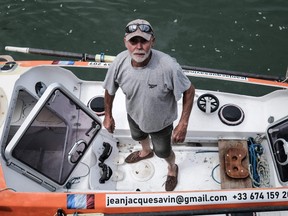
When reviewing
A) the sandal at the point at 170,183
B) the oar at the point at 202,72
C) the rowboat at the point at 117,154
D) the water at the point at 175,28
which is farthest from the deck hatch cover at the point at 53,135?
the water at the point at 175,28

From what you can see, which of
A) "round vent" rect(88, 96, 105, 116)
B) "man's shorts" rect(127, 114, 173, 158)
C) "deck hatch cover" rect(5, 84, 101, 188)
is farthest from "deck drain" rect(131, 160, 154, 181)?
"deck hatch cover" rect(5, 84, 101, 188)

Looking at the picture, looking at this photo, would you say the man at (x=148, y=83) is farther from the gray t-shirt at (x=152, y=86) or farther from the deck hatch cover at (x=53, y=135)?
the deck hatch cover at (x=53, y=135)

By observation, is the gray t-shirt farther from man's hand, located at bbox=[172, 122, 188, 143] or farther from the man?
man's hand, located at bbox=[172, 122, 188, 143]

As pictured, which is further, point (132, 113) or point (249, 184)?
point (249, 184)

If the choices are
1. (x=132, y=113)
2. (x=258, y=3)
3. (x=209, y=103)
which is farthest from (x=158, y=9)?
(x=132, y=113)

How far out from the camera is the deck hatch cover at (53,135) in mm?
3238

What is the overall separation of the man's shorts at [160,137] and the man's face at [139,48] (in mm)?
939

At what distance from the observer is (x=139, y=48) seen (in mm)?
3203

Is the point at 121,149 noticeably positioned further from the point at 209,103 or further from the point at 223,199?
the point at 223,199

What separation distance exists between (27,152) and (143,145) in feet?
5.24

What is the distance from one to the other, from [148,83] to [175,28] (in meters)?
4.51

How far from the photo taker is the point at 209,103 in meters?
4.68

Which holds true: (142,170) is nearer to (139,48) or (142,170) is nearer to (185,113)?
(185,113)

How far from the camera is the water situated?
7133 mm
